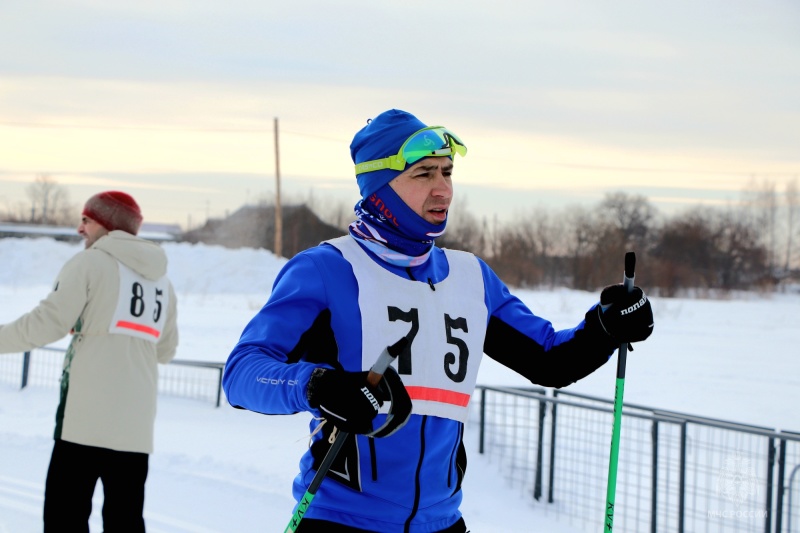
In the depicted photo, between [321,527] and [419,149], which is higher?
[419,149]

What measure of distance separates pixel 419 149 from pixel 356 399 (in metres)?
0.91

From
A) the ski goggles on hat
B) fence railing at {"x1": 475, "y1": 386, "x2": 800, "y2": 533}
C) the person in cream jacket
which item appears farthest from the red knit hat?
fence railing at {"x1": 475, "y1": 386, "x2": 800, "y2": 533}

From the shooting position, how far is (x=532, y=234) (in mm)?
43469

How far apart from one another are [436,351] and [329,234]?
44225mm

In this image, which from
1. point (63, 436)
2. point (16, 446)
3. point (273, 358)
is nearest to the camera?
point (273, 358)

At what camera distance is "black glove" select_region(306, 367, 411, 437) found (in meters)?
2.11

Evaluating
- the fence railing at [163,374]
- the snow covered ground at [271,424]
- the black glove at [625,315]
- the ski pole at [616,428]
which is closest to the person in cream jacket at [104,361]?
the snow covered ground at [271,424]

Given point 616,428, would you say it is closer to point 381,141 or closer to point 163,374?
point 381,141

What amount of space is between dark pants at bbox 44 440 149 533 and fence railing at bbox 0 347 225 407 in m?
4.04

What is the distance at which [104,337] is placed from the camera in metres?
4.46

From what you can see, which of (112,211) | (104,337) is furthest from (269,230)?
(104,337)

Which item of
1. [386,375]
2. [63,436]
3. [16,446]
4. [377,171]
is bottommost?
[16,446]

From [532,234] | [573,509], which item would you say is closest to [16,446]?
[573,509]

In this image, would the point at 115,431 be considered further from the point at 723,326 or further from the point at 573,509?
the point at 723,326
